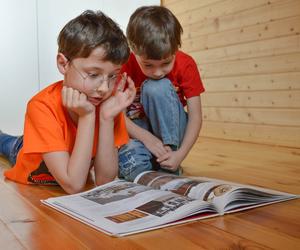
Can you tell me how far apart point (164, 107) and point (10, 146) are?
2.58ft

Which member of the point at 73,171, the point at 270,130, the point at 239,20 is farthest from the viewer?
the point at 239,20

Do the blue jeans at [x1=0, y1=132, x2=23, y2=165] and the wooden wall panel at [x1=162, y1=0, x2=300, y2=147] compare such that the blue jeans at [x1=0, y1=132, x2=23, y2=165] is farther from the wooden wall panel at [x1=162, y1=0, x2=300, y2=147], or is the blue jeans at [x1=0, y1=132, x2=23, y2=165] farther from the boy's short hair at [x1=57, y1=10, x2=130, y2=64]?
the wooden wall panel at [x1=162, y1=0, x2=300, y2=147]

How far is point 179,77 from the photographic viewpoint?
1467mm

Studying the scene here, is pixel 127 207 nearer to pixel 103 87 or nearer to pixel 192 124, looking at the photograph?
pixel 103 87

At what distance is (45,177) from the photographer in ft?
4.32

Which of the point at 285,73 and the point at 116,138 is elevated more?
the point at 285,73

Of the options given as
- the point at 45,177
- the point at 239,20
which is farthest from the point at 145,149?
the point at 239,20

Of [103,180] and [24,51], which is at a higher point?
[24,51]

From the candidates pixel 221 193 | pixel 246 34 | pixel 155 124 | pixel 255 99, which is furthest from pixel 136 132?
pixel 246 34

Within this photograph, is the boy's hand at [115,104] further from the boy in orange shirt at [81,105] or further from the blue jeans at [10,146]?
the blue jeans at [10,146]

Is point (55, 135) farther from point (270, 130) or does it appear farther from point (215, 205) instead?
point (270, 130)

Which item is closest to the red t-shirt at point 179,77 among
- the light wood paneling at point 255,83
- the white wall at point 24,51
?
the light wood paneling at point 255,83

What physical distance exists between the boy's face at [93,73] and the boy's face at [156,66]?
21 cm

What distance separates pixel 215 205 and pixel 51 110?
1.67ft
